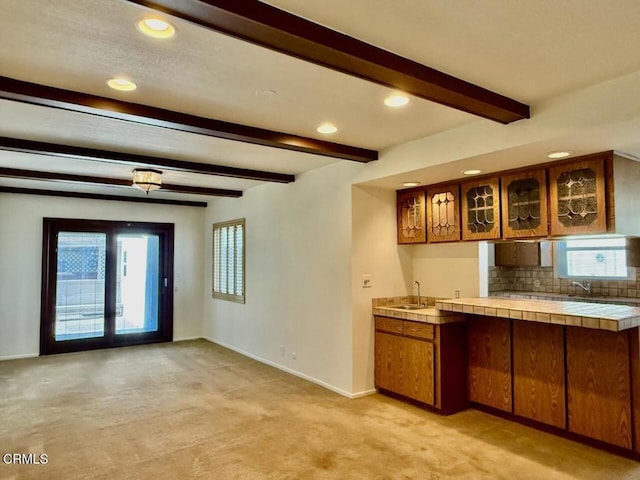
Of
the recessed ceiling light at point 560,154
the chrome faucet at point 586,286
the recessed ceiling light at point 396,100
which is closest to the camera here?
the recessed ceiling light at point 396,100

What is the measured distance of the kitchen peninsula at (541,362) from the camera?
3094 mm

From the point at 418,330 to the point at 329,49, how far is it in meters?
2.86

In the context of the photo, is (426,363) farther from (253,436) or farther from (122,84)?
(122,84)

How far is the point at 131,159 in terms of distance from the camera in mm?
4273

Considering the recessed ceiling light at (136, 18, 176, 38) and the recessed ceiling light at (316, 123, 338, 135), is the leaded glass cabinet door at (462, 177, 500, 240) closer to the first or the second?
the recessed ceiling light at (316, 123, 338, 135)

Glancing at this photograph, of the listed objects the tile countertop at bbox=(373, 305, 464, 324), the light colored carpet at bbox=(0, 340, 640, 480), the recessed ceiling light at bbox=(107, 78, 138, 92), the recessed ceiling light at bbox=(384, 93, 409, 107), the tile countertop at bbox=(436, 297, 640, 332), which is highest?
the recessed ceiling light at bbox=(107, 78, 138, 92)

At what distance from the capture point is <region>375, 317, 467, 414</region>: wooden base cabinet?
153 inches

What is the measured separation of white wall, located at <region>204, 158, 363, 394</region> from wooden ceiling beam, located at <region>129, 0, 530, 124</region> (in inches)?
75.4

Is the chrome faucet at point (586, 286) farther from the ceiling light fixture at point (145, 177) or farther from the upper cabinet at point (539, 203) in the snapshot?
the ceiling light fixture at point (145, 177)

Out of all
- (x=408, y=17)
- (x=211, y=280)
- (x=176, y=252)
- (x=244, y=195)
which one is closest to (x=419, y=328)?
(x=408, y=17)

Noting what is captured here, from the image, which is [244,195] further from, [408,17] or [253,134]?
[408,17]

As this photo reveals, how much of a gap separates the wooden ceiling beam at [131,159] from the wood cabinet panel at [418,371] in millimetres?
2525

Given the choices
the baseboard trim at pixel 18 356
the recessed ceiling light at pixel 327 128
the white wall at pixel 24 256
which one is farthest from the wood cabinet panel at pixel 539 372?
the baseboard trim at pixel 18 356

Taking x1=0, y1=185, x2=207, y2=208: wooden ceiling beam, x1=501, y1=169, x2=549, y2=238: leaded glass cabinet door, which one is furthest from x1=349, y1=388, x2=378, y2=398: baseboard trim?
x1=0, y1=185, x2=207, y2=208: wooden ceiling beam
